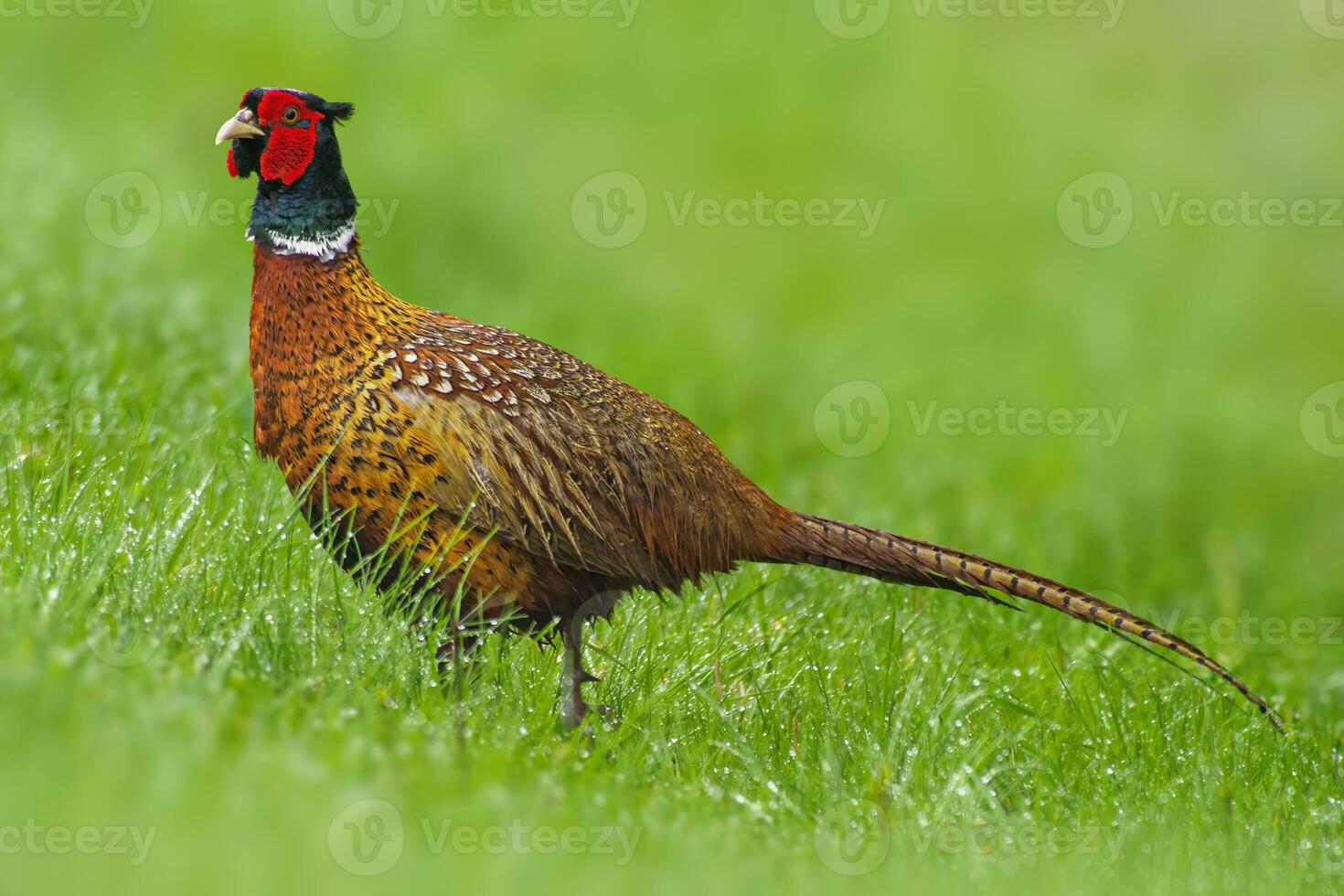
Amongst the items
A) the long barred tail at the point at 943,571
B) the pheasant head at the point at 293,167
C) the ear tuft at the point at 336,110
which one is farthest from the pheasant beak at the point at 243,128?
the long barred tail at the point at 943,571

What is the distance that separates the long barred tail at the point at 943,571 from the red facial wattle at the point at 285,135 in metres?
1.89

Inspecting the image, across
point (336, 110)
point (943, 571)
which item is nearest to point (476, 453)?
point (336, 110)

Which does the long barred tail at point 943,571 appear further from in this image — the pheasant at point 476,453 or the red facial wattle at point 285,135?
the red facial wattle at point 285,135

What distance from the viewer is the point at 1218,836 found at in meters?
4.11

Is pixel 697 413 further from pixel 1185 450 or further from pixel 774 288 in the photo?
pixel 1185 450

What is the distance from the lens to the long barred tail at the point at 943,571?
470 cm

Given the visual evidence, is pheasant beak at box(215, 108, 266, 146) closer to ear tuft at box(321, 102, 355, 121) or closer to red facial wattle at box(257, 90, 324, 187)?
red facial wattle at box(257, 90, 324, 187)

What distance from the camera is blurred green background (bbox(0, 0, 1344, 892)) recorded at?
137 inches

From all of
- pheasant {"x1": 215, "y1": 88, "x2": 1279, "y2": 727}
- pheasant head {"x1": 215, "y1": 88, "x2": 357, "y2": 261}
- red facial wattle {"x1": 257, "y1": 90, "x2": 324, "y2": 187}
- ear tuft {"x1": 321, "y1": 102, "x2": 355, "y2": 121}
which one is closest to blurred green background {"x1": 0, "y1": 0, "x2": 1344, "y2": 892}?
pheasant {"x1": 215, "y1": 88, "x2": 1279, "y2": 727}

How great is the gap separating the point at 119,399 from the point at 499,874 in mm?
3283

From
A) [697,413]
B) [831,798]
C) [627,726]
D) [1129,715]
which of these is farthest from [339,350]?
[697,413]

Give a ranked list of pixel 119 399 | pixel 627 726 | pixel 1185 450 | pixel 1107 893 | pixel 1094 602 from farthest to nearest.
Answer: pixel 1185 450
pixel 119 399
pixel 1094 602
pixel 627 726
pixel 1107 893

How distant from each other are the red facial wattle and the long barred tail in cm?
189

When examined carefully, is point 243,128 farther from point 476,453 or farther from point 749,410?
point 749,410
